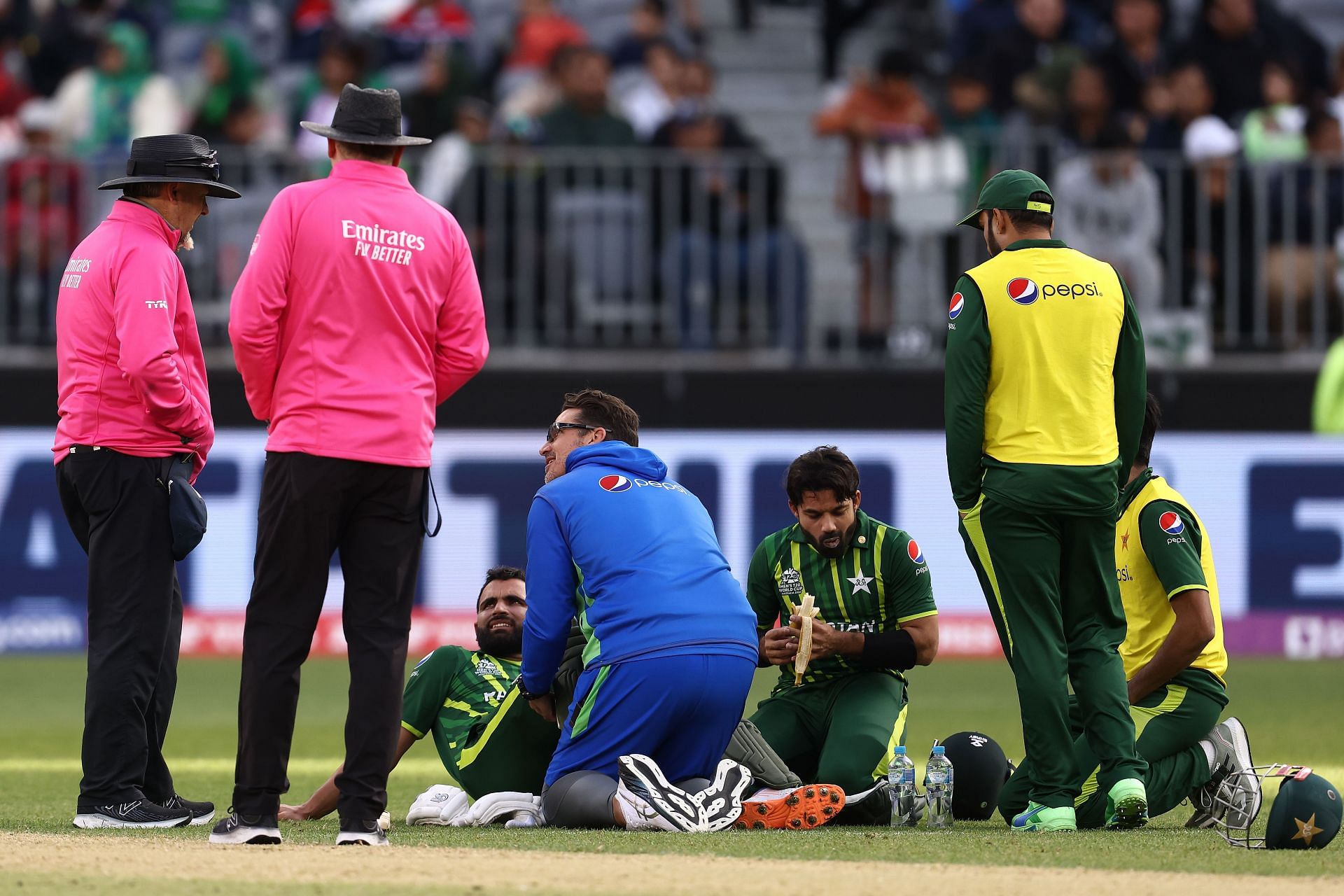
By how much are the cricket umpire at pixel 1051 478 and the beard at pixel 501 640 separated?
6.05 feet

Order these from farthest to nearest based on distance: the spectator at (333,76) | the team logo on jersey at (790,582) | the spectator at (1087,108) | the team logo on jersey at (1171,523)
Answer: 1. the spectator at (333,76)
2. the spectator at (1087,108)
3. the team logo on jersey at (790,582)
4. the team logo on jersey at (1171,523)

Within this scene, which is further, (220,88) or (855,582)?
(220,88)

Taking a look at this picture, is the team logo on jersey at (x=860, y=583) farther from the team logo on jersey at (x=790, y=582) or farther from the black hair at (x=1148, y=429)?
the black hair at (x=1148, y=429)

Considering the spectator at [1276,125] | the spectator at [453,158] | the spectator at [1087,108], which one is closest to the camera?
the spectator at [453,158]

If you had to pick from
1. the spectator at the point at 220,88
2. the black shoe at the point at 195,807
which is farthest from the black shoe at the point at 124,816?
the spectator at the point at 220,88

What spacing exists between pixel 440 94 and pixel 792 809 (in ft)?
33.4

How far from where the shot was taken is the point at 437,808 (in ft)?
24.0

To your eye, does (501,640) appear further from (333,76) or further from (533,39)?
(533,39)

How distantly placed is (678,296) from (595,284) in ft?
2.18

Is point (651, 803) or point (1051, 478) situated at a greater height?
point (1051, 478)

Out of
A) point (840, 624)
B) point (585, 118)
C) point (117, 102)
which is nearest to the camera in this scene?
point (840, 624)

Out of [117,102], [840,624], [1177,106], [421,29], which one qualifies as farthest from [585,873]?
[421,29]

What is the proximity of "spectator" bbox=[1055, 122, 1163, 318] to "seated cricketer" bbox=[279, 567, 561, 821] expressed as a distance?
26.6 feet

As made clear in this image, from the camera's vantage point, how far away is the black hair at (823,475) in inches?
304
